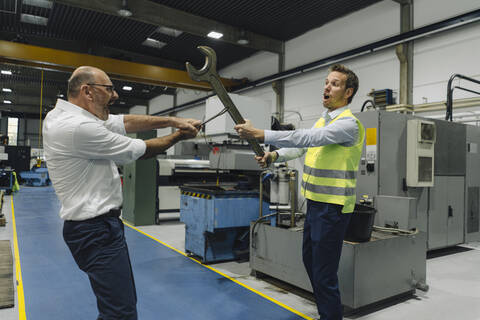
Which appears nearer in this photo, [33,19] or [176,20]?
[176,20]

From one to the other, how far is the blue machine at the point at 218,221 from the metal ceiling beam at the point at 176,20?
13.8 feet

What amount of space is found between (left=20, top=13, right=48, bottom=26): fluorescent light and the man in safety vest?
26.5ft

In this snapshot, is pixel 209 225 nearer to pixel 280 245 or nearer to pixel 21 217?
pixel 280 245

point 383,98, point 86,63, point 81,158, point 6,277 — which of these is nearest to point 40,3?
point 86,63

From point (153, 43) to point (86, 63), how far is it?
2093 millimetres

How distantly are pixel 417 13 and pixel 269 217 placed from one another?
454 cm

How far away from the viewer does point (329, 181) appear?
1.76m

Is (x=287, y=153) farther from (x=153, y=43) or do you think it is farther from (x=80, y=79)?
(x=153, y=43)

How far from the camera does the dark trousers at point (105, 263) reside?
48.8 inches

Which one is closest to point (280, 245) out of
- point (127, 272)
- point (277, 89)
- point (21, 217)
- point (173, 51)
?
point (127, 272)

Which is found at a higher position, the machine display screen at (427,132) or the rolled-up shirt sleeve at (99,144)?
the machine display screen at (427,132)

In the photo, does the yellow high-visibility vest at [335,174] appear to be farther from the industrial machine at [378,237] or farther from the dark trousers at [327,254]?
the industrial machine at [378,237]

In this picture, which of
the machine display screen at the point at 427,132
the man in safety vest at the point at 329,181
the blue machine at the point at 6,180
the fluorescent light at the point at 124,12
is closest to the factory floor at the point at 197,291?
the man in safety vest at the point at 329,181

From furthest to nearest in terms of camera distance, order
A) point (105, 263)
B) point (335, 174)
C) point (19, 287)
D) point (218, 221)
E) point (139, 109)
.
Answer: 1. point (139, 109)
2. point (218, 221)
3. point (19, 287)
4. point (335, 174)
5. point (105, 263)
